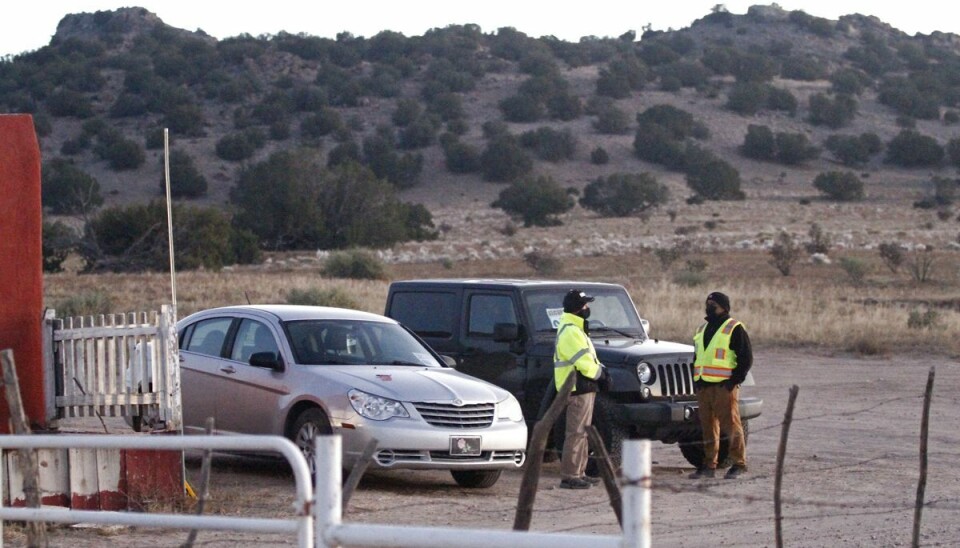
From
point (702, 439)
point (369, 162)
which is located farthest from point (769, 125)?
point (702, 439)

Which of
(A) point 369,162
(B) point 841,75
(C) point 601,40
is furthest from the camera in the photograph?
(C) point 601,40

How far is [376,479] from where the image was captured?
1219 centimetres

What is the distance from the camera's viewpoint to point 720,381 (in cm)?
1211

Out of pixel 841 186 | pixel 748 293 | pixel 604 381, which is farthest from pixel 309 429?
pixel 841 186

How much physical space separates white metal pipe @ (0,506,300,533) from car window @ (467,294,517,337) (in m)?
7.99

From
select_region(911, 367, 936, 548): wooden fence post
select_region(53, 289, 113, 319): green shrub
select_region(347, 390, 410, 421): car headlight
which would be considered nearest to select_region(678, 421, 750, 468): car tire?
select_region(347, 390, 410, 421): car headlight

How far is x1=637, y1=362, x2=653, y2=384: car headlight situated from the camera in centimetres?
1242

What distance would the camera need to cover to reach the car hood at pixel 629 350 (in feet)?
41.0

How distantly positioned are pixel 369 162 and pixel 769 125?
99.8 feet

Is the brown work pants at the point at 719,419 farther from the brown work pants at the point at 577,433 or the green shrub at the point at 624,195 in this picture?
the green shrub at the point at 624,195

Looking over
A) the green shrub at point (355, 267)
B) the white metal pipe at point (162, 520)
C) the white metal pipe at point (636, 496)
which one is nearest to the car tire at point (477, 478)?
the white metal pipe at point (162, 520)

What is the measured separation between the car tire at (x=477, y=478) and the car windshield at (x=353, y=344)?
114 cm

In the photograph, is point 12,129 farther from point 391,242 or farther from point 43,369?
point 391,242

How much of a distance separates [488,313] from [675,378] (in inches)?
82.3
